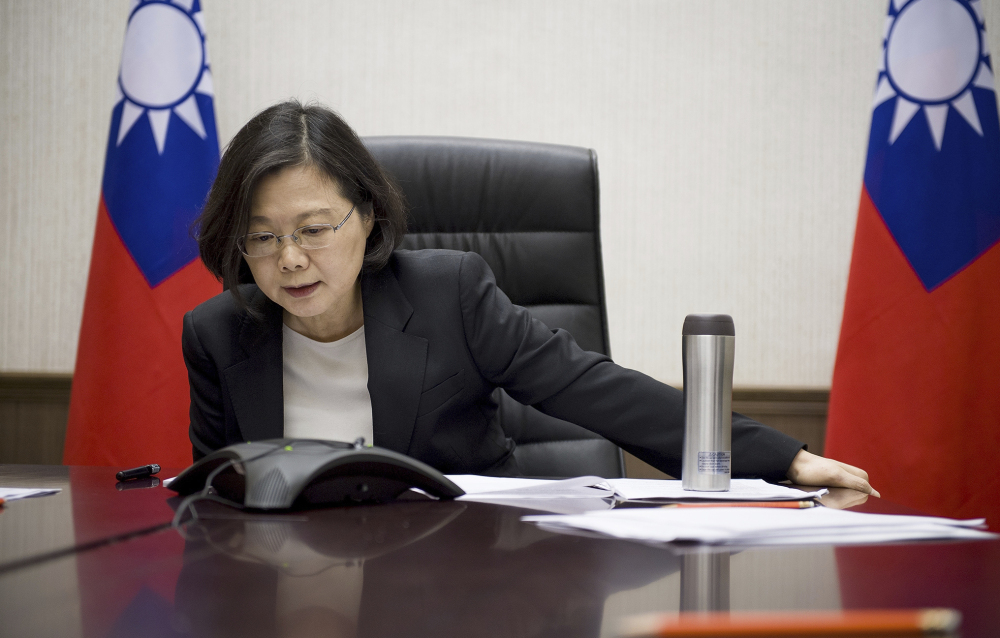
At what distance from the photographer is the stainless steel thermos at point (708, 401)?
2.33 feet

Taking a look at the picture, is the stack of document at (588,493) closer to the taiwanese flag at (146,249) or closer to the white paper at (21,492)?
the white paper at (21,492)

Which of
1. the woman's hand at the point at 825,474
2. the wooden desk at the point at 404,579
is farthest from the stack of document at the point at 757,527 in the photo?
the woman's hand at the point at 825,474

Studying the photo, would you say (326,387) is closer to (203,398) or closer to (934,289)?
(203,398)

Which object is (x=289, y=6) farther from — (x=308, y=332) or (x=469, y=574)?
(x=469, y=574)

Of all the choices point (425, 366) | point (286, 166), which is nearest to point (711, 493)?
point (425, 366)

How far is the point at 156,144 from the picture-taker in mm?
1771

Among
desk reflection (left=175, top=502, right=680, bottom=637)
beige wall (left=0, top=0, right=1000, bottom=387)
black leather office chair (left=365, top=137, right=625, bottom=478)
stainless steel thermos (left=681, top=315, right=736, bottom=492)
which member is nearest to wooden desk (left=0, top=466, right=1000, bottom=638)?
desk reflection (left=175, top=502, right=680, bottom=637)

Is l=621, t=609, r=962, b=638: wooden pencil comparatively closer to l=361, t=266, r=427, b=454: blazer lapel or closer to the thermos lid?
the thermos lid

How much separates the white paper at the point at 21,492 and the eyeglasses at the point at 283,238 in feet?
1.53

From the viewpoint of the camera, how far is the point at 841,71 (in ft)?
6.48

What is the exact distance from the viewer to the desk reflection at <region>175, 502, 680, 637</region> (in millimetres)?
318

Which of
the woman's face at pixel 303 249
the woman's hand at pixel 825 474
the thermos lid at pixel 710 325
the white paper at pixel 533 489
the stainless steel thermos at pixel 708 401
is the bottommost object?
the woman's hand at pixel 825 474

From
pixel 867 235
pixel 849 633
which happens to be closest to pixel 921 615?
pixel 849 633

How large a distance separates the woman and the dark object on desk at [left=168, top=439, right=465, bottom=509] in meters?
0.42
